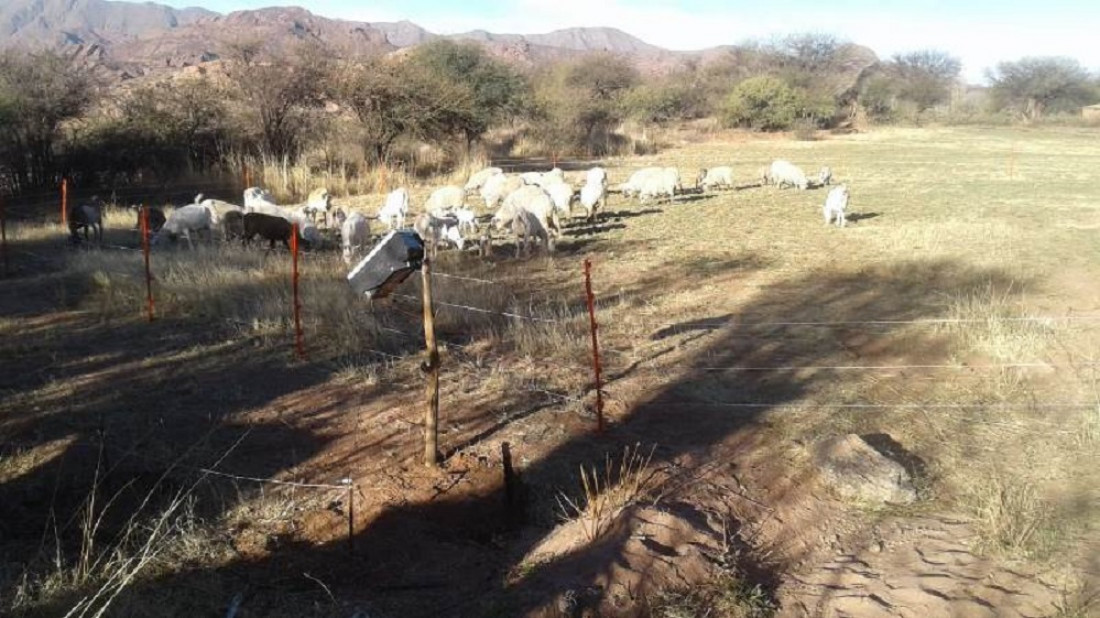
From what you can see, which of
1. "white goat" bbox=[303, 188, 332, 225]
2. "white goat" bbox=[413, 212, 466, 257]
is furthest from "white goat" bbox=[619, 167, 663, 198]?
"white goat" bbox=[413, 212, 466, 257]

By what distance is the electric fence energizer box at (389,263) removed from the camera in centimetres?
535

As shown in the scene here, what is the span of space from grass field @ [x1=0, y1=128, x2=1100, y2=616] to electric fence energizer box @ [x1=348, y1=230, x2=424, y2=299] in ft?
4.15

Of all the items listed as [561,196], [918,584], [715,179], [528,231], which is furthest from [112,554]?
[715,179]

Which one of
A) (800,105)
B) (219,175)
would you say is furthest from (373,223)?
(800,105)

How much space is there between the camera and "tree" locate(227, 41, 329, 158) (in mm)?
23594

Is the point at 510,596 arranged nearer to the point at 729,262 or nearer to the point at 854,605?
the point at 854,605

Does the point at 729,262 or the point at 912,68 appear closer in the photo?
the point at 729,262

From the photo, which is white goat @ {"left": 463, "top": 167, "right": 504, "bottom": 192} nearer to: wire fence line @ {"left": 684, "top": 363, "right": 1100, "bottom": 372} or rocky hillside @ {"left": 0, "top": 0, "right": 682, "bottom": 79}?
wire fence line @ {"left": 684, "top": 363, "right": 1100, "bottom": 372}

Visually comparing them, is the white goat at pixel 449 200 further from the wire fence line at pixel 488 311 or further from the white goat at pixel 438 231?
the wire fence line at pixel 488 311

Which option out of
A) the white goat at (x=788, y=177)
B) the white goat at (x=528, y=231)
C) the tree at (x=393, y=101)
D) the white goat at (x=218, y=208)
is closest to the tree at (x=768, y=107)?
the white goat at (x=788, y=177)

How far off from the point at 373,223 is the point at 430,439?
1256 cm

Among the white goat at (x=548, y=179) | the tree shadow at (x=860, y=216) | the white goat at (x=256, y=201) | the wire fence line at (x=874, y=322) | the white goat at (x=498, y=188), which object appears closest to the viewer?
the wire fence line at (x=874, y=322)

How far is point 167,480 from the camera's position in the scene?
5.65m

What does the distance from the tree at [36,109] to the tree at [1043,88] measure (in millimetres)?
55013
